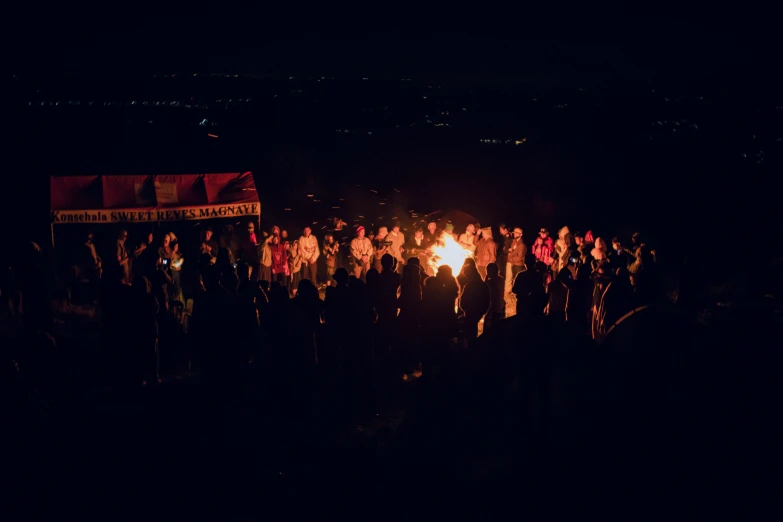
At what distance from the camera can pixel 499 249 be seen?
13789 millimetres

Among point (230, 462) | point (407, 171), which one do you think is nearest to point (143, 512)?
point (230, 462)

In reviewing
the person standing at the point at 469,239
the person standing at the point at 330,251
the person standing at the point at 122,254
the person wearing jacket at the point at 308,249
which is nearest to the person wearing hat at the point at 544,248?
the person standing at the point at 469,239

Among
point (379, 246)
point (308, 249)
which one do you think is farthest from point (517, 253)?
point (308, 249)

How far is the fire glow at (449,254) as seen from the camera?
39.7 ft

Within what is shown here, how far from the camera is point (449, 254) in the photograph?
1227 cm

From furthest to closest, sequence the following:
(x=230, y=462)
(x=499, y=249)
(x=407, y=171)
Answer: (x=407, y=171) < (x=499, y=249) < (x=230, y=462)

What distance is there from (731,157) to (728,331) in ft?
44.3

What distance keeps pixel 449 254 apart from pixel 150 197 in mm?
6979

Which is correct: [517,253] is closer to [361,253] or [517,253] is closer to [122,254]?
[361,253]

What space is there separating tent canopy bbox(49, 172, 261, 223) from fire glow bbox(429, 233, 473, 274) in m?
4.56

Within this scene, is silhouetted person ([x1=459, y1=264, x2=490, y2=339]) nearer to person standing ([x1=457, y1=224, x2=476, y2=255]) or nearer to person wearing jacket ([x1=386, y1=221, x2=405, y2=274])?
person standing ([x1=457, y1=224, x2=476, y2=255])

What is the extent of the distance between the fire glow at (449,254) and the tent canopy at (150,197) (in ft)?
15.0

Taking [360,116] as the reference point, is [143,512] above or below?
below

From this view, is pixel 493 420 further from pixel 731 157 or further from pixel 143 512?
pixel 731 157
